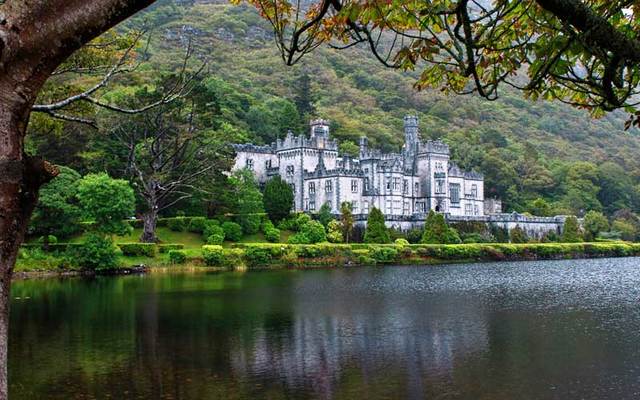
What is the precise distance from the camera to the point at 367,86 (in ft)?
516

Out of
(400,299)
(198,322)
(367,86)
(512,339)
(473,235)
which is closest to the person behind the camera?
(512,339)

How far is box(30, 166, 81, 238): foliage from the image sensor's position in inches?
1880

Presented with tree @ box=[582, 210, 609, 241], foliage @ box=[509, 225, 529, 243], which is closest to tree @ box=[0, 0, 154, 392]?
foliage @ box=[509, 225, 529, 243]

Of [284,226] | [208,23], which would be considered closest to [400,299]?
[284,226]

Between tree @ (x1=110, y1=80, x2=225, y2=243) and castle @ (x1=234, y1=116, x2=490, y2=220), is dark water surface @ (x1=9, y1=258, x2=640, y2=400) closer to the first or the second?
tree @ (x1=110, y1=80, x2=225, y2=243)

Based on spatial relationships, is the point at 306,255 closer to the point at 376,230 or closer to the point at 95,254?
the point at 376,230

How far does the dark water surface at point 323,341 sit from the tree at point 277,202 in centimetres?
2868

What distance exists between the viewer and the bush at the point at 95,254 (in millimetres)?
46250

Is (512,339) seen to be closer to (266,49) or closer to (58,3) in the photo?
(58,3)

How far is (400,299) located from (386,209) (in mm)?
46082

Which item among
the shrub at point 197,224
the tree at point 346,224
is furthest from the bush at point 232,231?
the tree at point 346,224

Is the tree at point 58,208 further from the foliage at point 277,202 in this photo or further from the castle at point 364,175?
the castle at point 364,175

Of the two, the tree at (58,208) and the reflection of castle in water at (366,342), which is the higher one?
the tree at (58,208)

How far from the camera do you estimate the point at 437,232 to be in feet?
228
